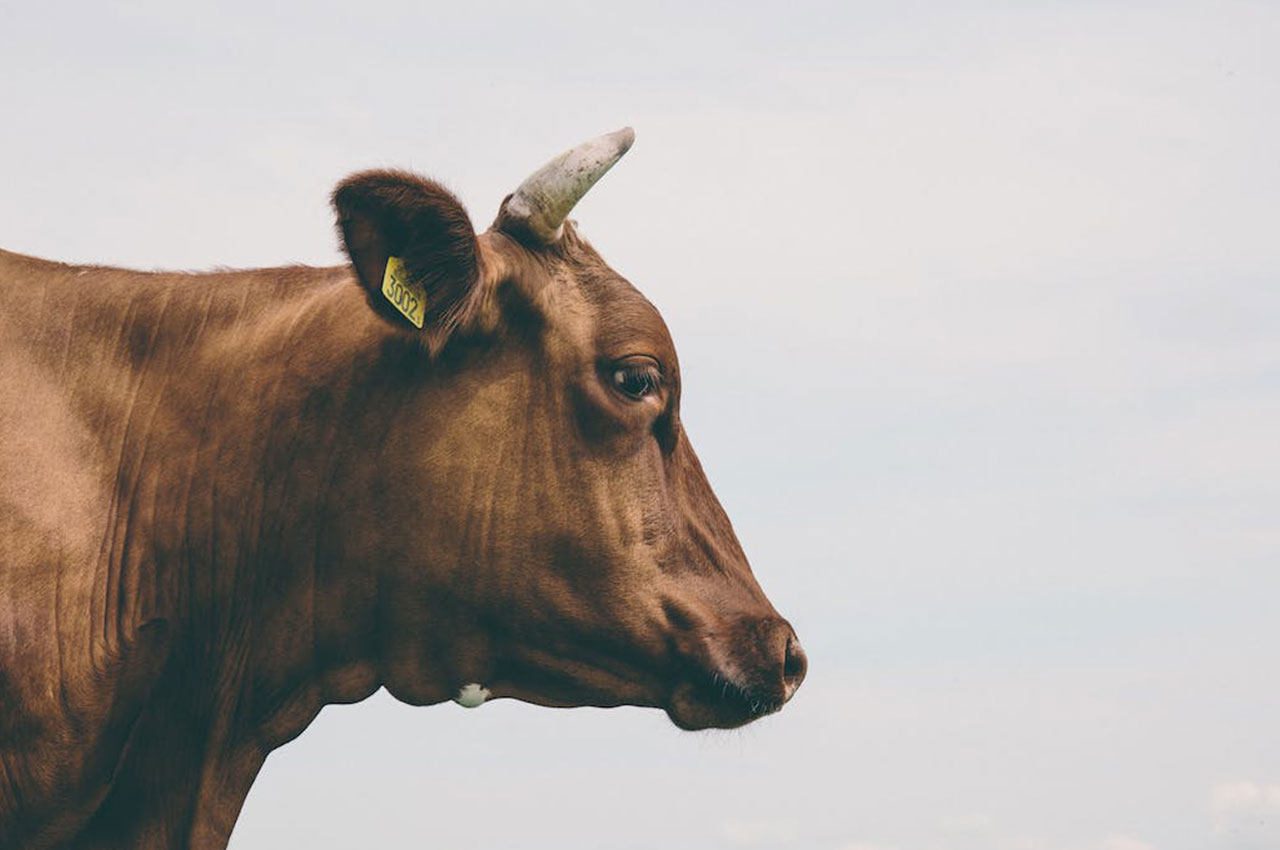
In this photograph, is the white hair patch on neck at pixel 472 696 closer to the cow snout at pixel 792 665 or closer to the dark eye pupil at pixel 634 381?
the cow snout at pixel 792 665

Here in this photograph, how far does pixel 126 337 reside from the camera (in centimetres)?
755

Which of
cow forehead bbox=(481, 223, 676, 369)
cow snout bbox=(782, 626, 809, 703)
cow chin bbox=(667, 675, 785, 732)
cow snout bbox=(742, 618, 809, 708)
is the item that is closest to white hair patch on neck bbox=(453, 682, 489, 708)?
cow chin bbox=(667, 675, 785, 732)

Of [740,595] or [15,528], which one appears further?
[740,595]

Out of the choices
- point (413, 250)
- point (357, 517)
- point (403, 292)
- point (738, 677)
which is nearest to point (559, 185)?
point (413, 250)

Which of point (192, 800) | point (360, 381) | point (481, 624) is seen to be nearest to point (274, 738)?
point (192, 800)

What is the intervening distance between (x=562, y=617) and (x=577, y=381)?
89 centimetres

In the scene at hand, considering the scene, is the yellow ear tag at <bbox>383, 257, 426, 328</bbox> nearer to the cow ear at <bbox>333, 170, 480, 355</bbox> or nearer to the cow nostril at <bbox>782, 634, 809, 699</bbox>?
the cow ear at <bbox>333, 170, 480, 355</bbox>

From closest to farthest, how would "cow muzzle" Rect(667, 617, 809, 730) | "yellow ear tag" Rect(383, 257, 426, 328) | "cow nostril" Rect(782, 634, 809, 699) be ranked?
"yellow ear tag" Rect(383, 257, 426, 328) < "cow muzzle" Rect(667, 617, 809, 730) < "cow nostril" Rect(782, 634, 809, 699)

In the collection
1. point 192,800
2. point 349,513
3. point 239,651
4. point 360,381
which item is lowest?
point 192,800

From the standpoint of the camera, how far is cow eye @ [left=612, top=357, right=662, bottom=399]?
7.36 metres

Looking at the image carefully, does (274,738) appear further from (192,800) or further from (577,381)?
(577,381)

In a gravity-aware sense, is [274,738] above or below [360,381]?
below

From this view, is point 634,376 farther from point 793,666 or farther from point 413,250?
point 793,666

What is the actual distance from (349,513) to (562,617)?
2.91 ft
